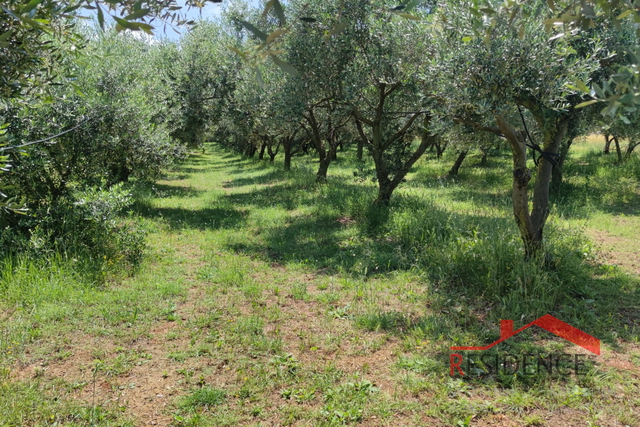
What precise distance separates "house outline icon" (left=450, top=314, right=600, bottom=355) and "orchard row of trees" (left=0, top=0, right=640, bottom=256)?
146 cm

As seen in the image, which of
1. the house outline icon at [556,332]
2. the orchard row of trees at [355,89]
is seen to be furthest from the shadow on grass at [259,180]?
the house outline icon at [556,332]

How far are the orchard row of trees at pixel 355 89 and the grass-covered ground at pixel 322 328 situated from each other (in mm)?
1176

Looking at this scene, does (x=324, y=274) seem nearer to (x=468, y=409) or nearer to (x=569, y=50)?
(x=468, y=409)

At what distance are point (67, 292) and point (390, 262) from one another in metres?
5.44

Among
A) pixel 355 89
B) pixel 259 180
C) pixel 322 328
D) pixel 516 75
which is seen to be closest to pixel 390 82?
pixel 355 89

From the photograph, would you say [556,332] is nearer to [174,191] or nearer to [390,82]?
[390,82]

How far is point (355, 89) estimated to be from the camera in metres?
10.6

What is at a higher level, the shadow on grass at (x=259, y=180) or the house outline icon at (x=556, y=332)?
the shadow on grass at (x=259, y=180)

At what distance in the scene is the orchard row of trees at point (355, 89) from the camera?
3.77 meters

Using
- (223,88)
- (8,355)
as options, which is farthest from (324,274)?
(223,88)

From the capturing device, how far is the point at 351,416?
12.1 ft

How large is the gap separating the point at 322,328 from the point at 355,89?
7.09 metres

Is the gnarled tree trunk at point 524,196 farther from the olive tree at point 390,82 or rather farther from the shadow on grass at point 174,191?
the shadow on grass at point 174,191

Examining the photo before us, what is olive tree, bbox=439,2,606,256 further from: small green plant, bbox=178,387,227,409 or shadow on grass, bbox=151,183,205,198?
shadow on grass, bbox=151,183,205,198
